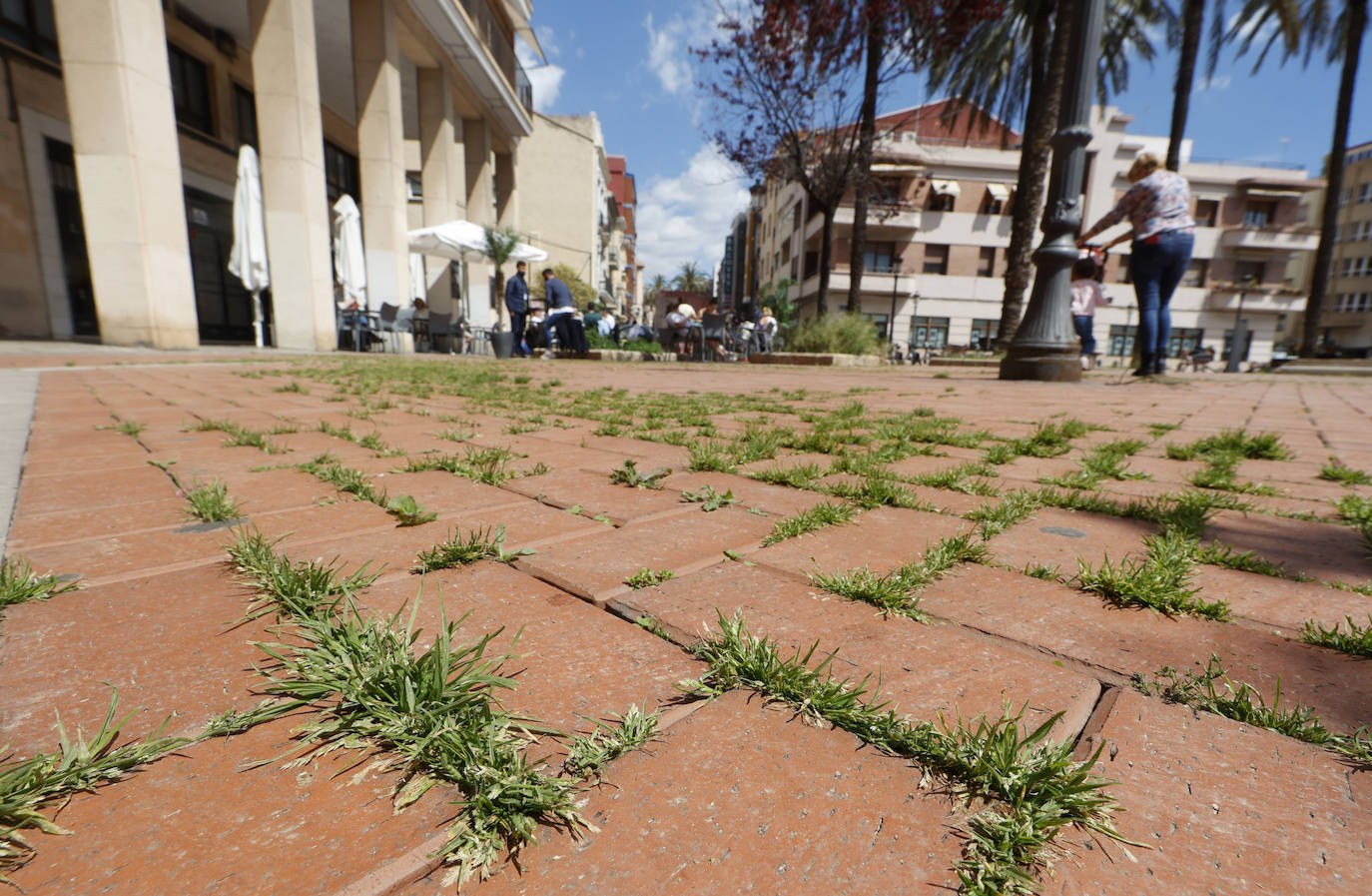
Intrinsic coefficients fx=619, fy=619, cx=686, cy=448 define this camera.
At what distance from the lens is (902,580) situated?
126 centimetres

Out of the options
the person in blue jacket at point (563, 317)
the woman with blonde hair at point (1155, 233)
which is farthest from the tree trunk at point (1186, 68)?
the person in blue jacket at point (563, 317)

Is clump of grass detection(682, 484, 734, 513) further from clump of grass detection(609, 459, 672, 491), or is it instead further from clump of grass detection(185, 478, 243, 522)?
clump of grass detection(185, 478, 243, 522)

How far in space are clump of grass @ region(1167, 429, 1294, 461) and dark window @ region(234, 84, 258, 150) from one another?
18.3m

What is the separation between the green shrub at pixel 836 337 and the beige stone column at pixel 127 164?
10399mm

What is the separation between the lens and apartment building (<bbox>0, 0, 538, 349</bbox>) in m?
8.20

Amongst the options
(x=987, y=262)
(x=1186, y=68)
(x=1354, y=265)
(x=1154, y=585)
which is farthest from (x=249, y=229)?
(x=1354, y=265)

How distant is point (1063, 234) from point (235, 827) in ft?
26.1

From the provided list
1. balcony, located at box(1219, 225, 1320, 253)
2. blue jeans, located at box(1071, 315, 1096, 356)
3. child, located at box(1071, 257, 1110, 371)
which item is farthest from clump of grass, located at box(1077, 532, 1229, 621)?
balcony, located at box(1219, 225, 1320, 253)

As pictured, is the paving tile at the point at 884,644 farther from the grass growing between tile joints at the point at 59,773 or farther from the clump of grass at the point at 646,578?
the grass growing between tile joints at the point at 59,773

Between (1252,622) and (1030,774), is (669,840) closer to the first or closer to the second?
(1030,774)

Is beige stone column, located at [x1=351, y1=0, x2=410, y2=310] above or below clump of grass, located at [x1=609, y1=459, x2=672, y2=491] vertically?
above

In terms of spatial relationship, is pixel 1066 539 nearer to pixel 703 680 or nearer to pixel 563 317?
pixel 703 680

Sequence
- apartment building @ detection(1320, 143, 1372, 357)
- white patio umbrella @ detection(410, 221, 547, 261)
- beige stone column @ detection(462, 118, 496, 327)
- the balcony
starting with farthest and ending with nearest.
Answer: apartment building @ detection(1320, 143, 1372, 357), the balcony, beige stone column @ detection(462, 118, 496, 327), white patio umbrella @ detection(410, 221, 547, 261)

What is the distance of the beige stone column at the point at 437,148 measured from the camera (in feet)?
49.9
